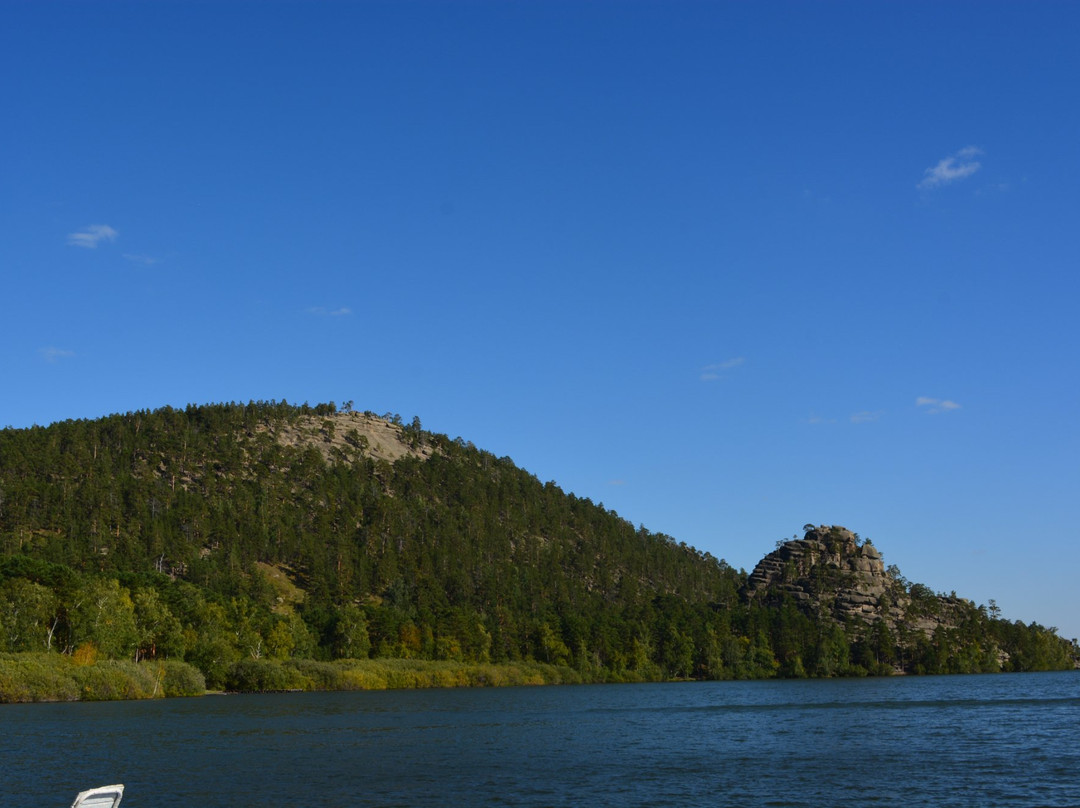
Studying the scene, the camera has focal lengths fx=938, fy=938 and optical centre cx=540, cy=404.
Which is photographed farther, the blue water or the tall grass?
the tall grass

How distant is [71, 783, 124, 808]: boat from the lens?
32.9 meters

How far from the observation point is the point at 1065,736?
7906 cm

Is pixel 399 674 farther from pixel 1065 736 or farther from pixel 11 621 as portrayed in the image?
pixel 1065 736

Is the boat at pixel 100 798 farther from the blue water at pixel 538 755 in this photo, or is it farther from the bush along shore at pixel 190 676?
the bush along shore at pixel 190 676

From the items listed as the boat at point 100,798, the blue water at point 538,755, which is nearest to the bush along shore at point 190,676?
the blue water at point 538,755

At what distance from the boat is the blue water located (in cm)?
1625

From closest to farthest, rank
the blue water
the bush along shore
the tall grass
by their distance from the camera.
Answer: the blue water → the tall grass → the bush along shore

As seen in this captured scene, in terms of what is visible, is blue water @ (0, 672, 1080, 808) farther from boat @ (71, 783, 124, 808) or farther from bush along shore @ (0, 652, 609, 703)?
boat @ (71, 783, 124, 808)

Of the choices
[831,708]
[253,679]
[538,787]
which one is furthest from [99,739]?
[831,708]

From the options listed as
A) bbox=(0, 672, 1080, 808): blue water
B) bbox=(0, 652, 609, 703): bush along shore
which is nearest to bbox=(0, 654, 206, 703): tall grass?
bbox=(0, 652, 609, 703): bush along shore

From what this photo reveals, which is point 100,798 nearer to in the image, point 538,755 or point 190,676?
point 538,755

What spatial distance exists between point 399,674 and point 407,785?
396 feet

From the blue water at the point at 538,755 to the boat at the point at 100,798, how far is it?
1625 cm

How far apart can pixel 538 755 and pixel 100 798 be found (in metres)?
40.9
